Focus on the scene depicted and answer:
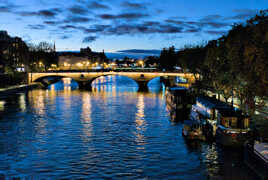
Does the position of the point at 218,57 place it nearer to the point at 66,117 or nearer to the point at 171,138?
the point at 171,138

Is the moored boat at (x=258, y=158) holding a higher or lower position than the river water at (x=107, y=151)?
higher

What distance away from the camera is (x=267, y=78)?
25781 mm

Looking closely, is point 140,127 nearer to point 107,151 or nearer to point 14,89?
point 107,151

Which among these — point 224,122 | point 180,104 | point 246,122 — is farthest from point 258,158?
point 180,104

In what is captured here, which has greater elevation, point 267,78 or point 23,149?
point 267,78

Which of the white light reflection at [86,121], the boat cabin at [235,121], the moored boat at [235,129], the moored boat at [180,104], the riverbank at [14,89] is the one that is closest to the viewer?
the moored boat at [235,129]

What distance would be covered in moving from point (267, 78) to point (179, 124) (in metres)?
25.6

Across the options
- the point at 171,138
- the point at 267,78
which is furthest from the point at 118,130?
the point at 267,78

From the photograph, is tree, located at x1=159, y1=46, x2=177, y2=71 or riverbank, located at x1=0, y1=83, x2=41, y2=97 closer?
riverbank, located at x1=0, y1=83, x2=41, y2=97

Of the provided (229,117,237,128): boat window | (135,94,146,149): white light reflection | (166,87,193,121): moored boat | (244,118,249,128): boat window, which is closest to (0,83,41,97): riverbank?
(135,94,146,149): white light reflection

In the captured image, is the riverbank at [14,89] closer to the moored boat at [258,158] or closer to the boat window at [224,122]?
the boat window at [224,122]

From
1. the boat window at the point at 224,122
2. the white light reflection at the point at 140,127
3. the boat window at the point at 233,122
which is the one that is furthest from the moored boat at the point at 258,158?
the white light reflection at the point at 140,127

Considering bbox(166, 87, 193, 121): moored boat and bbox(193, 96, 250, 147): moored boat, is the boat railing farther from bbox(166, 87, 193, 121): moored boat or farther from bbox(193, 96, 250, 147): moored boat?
bbox(166, 87, 193, 121): moored boat

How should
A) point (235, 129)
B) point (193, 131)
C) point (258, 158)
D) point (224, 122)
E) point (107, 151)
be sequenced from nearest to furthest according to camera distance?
point (258, 158) < point (235, 129) < point (224, 122) < point (107, 151) < point (193, 131)
